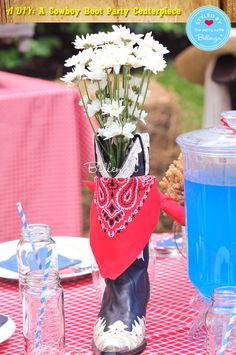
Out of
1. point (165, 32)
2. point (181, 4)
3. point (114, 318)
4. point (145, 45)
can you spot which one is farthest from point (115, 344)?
point (165, 32)

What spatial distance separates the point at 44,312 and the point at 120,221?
0.60 ft

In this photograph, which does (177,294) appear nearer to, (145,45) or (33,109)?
(145,45)

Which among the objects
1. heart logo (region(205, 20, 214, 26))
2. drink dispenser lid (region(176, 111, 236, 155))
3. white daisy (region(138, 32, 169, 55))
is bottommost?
drink dispenser lid (region(176, 111, 236, 155))

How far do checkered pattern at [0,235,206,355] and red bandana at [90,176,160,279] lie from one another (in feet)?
0.41

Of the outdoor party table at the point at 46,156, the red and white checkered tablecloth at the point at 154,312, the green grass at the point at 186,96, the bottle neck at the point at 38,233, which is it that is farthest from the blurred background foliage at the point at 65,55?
the bottle neck at the point at 38,233

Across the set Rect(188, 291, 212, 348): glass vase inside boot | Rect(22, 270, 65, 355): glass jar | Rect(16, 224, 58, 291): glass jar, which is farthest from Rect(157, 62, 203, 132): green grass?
Rect(22, 270, 65, 355): glass jar

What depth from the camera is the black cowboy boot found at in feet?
4.43

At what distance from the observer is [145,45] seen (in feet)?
4.51

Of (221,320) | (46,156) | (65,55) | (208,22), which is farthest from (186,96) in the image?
(221,320)

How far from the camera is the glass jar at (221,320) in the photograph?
1.24 metres

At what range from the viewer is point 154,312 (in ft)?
5.04

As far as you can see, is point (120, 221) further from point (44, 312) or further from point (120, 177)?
point (44, 312)

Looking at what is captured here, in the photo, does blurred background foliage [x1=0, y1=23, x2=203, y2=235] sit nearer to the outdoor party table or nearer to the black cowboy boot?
the outdoor party table

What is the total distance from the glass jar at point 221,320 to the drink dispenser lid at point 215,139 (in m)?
0.21
